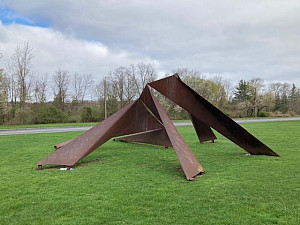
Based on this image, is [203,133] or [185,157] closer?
[185,157]

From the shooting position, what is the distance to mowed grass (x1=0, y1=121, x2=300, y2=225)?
379 cm

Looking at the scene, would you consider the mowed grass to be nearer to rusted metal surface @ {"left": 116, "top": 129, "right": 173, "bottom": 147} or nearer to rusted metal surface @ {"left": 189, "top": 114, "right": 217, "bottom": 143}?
rusted metal surface @ {"left": 116, "top": 129, "right": 173, "bottom": 147}

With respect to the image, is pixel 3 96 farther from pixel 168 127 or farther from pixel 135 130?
pixel 168 127

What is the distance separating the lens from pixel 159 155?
9.30 metres

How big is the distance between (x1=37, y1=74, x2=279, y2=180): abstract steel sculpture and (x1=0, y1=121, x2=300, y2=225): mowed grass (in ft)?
1.54

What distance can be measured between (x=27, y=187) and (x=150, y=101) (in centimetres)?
549

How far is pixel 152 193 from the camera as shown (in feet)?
16.1

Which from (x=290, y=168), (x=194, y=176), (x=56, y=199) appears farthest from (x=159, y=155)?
(x=56, y=199)

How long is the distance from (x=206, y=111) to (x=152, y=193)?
462cm

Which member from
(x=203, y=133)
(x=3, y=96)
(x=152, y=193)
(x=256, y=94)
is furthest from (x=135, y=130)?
(x=256, y=94)

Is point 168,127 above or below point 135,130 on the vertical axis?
above

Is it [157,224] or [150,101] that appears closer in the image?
[157,224]

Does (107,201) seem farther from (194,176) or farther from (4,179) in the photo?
(4,179)

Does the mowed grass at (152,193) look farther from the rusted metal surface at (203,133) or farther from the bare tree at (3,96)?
the bare tree at (3,96)
